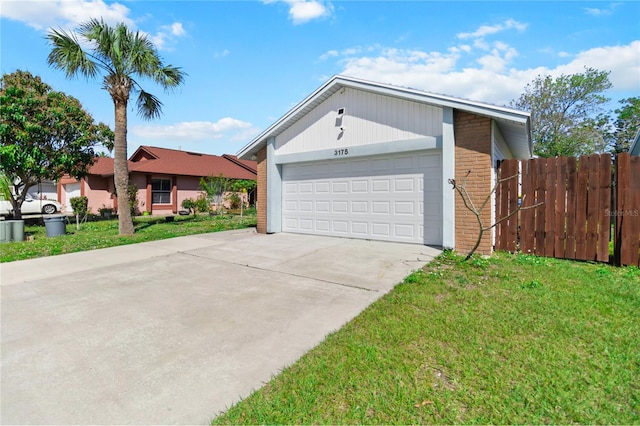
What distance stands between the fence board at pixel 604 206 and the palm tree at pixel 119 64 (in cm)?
1260

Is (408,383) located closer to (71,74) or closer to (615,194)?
(615,194)

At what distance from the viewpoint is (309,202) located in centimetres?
1041

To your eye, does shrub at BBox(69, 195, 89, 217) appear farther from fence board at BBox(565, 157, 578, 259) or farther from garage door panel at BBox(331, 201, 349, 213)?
fence board at BBox(565, 157, 578, 259)

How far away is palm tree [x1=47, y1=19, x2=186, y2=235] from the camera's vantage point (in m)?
9.86

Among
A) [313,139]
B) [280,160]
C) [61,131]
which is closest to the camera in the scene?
[313,139]

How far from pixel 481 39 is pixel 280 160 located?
7.00 metres

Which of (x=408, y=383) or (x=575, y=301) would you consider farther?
(x=575, y=301)

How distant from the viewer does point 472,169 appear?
7.05 meters

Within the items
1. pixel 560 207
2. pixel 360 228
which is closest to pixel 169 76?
pixel 360 228

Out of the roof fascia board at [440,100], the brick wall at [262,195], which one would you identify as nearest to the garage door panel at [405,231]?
the roof fascia board at [440,100]

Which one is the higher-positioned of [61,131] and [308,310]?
[61,131]

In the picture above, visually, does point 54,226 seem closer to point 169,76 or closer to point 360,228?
point 169,76

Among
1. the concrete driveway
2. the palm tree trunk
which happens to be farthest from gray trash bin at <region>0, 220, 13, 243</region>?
the concrete driveway

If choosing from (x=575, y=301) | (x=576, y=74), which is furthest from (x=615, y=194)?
(x=576, y=74)
